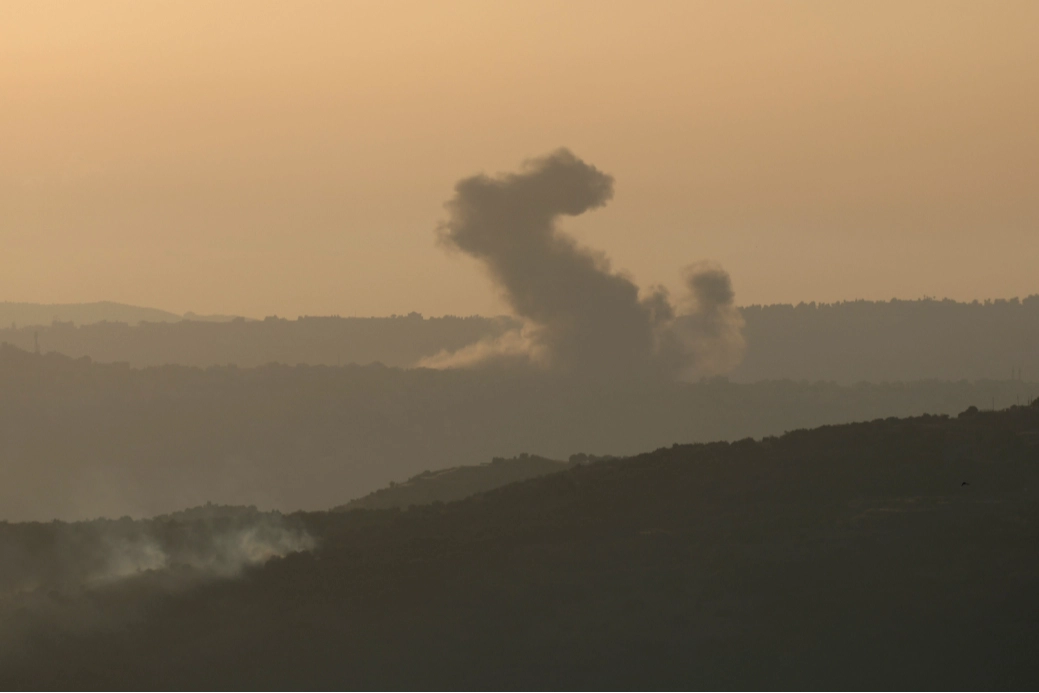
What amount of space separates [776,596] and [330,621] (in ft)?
76.7

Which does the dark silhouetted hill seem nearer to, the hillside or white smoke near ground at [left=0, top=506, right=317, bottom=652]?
white smoke near ground at [left=0, top=506, right=317, bottom=652]

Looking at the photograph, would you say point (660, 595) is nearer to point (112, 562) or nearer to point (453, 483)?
point (112, 562)

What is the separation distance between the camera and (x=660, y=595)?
303 ft

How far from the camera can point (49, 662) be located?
9119 centimetres

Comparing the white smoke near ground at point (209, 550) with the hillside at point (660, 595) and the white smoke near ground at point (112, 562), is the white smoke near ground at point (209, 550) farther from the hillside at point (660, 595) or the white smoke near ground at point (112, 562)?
the hillside at point (660, 595)

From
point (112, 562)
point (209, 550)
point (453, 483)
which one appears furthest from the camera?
point (453, 483)

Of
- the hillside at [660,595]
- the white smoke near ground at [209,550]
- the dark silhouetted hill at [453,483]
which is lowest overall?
the hillside at [660,595]

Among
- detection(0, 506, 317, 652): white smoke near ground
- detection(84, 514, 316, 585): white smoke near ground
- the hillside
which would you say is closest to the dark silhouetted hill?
detection(0, 506, 317, 652): white smoke near ground

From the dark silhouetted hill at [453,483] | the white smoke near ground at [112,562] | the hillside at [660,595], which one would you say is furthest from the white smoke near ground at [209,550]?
the dark silhouetted hill at [453,483]

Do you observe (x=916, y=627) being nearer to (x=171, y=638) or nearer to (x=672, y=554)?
(x=672, y=554)

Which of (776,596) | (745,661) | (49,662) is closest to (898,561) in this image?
(776,596)

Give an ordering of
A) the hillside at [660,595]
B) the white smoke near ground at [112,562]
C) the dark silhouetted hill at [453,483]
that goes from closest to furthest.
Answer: the hillside at [660,595] < the white smoke near ground at [112,562] < the dark silhouetted hill at [453,483]

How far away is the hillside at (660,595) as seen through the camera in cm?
8244

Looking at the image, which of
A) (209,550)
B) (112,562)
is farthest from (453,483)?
(209,550)
